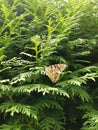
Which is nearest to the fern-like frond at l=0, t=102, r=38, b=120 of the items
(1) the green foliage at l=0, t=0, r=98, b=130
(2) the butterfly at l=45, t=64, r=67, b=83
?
(1) the green foliage at l=0, t=0, r=98, b=130

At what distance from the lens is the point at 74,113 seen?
3.20m

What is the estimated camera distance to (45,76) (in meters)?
3.03

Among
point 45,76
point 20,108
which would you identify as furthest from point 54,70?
point 20,108

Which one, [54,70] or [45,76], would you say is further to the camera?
[45,76]

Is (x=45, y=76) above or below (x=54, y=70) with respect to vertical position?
below

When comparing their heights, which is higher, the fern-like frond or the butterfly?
the butterfly

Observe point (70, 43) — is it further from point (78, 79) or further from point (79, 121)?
point (79, 121)

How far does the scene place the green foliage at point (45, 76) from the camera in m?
2.69

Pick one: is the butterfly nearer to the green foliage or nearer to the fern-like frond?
the green foliage

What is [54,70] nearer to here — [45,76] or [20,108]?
[45,76]

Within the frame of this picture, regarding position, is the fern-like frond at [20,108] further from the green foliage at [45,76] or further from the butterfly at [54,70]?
the butterfly at [54,70]

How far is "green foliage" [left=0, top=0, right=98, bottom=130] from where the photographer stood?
2691 mm

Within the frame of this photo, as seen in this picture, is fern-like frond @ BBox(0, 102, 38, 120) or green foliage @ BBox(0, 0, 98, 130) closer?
fern-like frond @ BBox(0, 102, 38, 120)

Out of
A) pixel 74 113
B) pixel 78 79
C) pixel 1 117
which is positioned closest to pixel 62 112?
pixel 74 113
